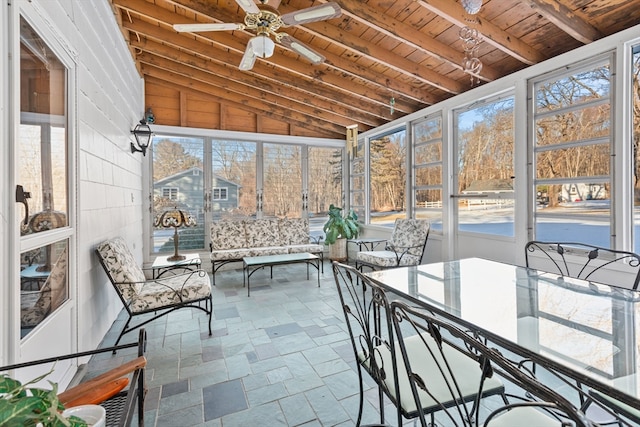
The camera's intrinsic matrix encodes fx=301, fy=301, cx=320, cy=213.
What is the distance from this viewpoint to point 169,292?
8.86 feet

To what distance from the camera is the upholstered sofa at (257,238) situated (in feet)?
16.0

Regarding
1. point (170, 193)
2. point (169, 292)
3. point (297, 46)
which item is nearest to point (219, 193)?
point (170, 193)

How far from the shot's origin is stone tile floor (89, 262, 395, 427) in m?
1.78

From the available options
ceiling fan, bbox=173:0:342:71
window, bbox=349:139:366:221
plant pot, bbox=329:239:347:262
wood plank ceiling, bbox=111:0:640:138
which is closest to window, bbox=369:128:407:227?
window, bbox=349:139:366:221

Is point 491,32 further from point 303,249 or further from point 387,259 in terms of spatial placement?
point 303,249

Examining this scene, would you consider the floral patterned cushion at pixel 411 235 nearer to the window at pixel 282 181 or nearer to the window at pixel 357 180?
the window at pixel 357 180

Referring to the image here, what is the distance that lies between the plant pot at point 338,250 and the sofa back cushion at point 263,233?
116 cm

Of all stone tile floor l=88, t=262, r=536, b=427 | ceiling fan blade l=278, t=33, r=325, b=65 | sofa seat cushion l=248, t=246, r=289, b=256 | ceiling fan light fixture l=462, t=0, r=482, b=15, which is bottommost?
stone tile floor l=88, t=262, r=536, b=427

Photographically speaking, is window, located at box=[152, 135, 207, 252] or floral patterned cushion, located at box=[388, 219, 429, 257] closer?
floral patterned cushion, located at box=[388, 219, 429, 257]

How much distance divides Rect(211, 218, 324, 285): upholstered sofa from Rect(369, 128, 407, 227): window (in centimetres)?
144

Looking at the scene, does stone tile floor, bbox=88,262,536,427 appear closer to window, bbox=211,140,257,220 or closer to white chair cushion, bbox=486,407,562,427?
white chair cushion, bbox=486,407,562,427

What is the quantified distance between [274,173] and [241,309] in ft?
10.3

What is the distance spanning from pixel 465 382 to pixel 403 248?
10.8ft

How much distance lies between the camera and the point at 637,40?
2418mm
